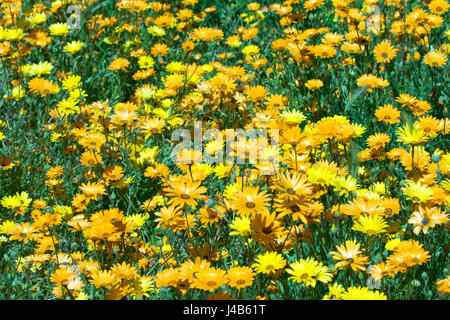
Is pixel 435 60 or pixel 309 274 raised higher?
pixel 435 60

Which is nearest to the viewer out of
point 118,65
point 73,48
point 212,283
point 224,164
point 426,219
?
point 212,283

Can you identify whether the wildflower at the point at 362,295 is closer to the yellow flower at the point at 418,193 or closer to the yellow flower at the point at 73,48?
the yellow flower at the point at 418,193

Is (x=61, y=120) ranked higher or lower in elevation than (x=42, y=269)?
higher

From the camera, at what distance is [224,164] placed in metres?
2.50

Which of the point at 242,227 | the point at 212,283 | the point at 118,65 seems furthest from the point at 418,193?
the point at 118,65

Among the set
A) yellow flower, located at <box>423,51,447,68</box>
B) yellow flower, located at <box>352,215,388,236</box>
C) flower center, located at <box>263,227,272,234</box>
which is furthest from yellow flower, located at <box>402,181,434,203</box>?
yellow flower, located at <box>423,51,447,68</box>

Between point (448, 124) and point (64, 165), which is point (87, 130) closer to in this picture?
point (64, 165)

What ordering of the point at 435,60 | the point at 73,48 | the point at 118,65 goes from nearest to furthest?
the point at 435,60, the point at 118,65, the point at 73,48

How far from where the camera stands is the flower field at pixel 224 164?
182cm

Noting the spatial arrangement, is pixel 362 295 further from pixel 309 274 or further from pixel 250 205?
pixel 250 205
